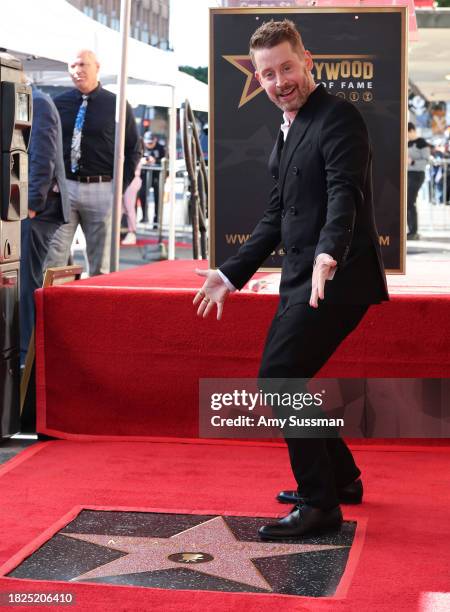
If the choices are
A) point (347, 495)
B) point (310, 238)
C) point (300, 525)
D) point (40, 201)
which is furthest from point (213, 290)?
point (40, 201)

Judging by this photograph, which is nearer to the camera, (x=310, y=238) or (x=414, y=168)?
(x=310, y=238)

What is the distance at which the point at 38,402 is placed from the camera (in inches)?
193

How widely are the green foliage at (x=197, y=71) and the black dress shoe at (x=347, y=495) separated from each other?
752cm

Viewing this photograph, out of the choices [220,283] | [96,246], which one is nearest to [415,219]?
[96,246]

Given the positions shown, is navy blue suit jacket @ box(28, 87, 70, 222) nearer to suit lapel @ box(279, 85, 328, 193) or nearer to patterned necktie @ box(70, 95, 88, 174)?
patterned necktie @ box(70, 95, 88, 174)

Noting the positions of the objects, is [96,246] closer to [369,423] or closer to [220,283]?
[369,423]

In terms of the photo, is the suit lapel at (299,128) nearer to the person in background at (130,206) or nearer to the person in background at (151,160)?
the person in background at (130,206)

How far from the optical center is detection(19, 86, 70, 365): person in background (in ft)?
19.7

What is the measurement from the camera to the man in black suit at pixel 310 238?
10.5ft

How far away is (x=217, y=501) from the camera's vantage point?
386 centimetres

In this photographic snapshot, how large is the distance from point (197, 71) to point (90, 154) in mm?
4346

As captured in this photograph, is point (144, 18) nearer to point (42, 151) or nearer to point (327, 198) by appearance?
point (42, 151)

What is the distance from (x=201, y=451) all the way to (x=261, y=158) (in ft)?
4.53

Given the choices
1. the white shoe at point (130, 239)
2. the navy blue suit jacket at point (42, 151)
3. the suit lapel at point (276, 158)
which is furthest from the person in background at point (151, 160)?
the suit lapel at point (276, 158)
